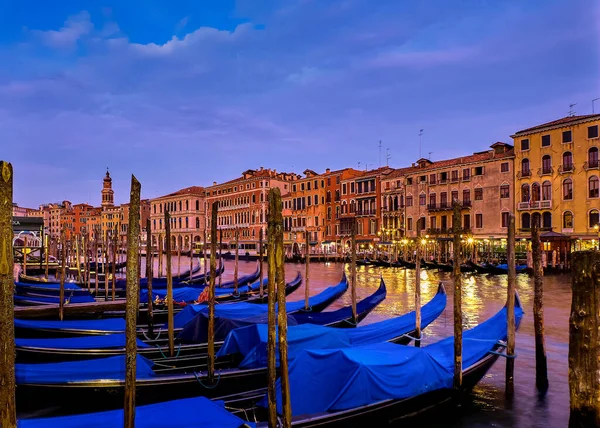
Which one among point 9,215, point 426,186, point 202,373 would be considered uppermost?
point 426,186

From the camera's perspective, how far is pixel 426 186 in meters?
32.3

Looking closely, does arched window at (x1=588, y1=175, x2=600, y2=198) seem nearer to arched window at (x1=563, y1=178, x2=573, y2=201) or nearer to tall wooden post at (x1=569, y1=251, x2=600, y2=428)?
arched window at (x1=563, y1=178, x2=573, y2=201)

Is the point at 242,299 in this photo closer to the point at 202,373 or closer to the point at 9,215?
the point at 202,373

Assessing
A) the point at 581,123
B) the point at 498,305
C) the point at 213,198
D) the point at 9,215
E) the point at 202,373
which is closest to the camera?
the point at 9,215

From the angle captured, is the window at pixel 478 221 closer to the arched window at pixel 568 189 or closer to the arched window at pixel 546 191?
the arched window at pixel 546 191

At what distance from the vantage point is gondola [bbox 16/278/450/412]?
14.5 feet

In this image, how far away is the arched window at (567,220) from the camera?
81.3ft

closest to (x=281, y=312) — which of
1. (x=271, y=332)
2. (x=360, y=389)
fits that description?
(x=271, y=332)

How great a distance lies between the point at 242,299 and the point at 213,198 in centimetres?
4174

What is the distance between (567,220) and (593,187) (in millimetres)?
1966

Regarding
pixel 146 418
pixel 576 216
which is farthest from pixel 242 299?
pixel 576 216

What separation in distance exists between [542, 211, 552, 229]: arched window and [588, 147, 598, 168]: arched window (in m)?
3.08

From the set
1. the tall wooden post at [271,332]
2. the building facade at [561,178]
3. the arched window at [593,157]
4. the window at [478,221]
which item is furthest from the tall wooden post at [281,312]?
the window at [478,221]

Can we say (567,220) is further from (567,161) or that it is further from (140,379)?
(140,379)
